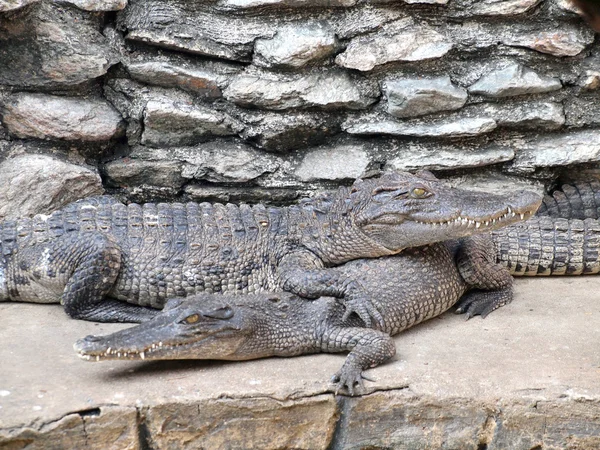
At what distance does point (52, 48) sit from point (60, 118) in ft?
1.34

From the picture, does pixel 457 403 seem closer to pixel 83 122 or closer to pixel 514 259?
pixel 514 259

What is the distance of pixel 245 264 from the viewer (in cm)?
433

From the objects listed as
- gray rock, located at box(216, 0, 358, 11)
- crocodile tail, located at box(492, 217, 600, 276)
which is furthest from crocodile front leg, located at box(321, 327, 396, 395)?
gray rock, located at box(216, 0, 358, 11)

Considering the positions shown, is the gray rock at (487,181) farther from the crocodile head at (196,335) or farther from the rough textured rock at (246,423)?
the rough textured rock at (246,423)

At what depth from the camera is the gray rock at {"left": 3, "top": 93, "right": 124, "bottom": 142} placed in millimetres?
4629

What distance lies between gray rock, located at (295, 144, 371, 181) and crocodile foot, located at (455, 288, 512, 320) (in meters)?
1.05

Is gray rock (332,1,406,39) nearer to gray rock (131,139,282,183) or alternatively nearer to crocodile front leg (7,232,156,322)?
gray rock (131,139,282,183)

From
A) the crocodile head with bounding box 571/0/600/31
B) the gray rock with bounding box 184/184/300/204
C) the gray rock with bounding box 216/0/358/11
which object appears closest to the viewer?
the crocodile head with bounding box 571/0/600/31

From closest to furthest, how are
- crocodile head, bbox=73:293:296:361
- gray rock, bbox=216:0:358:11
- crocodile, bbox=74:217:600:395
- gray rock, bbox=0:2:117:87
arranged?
crocodile head, bbox=73:293:296:361 < crocodile, bbox=74:217:600:395 < gray rock, bbox=0:2:117:87 < gray rock, bbox=216:0:358:11

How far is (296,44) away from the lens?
4.66m

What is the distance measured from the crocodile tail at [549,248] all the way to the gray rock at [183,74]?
191cm

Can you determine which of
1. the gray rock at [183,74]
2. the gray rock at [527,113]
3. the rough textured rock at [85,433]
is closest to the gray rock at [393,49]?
the gray rock at [527,113]

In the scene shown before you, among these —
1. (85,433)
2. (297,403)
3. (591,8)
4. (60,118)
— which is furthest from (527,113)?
(591,8)

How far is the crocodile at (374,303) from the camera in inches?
138
